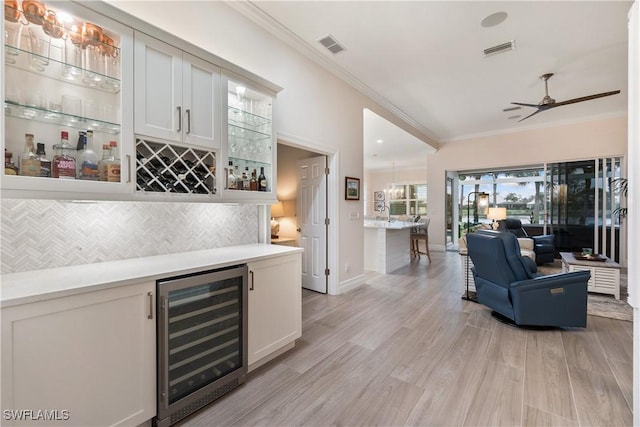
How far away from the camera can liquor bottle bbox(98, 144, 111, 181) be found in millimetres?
1606

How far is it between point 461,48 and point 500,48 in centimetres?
49

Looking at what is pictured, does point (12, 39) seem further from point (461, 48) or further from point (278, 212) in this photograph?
point (461, 48)

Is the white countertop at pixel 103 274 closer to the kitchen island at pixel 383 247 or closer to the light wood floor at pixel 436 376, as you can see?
the light wood floor at pixel 436 376

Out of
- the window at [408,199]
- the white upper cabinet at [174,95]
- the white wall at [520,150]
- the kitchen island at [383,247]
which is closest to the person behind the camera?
the white upper cabinet at [174,95]

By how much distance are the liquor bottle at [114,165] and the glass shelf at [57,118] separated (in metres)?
0.09

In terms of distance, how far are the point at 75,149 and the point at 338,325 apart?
2.75 metres

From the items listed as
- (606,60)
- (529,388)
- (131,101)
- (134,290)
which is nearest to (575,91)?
(606,60)

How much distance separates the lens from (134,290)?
59.2 inches

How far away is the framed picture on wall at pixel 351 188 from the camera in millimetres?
4273

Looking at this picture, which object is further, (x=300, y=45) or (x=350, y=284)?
(x=350, y=284)

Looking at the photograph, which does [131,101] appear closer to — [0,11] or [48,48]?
[48,48]

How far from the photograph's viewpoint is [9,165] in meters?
1.32

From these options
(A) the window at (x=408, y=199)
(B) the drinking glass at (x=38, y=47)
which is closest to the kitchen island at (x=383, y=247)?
(B) the drinking glass at (x=38, y=47)

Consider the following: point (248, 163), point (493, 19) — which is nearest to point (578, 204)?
point (493, 19)
